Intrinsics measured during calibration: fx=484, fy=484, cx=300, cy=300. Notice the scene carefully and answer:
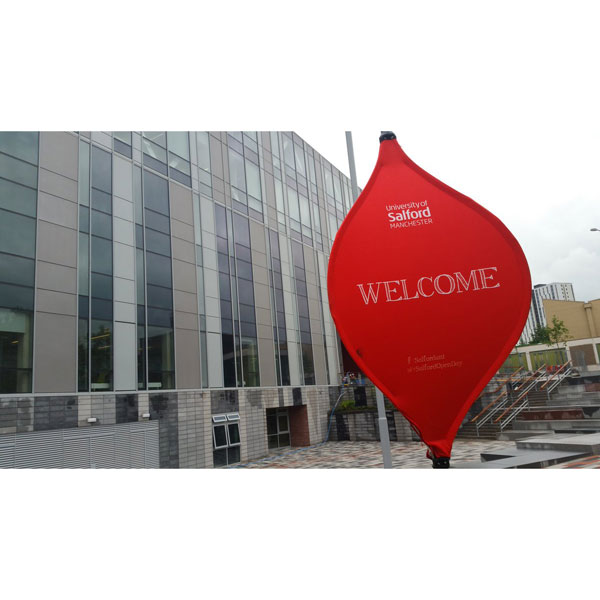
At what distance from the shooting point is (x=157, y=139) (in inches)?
683

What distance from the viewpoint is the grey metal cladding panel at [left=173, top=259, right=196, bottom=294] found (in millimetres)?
16844

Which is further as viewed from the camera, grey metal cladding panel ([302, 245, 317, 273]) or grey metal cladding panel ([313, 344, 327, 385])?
grey metal cladding panel ([302, 245, 317, 273])

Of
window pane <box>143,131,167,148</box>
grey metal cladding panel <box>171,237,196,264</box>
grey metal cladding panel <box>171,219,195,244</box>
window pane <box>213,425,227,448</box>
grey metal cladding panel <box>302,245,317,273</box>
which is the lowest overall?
window pane <box>213,425,227,448</box>

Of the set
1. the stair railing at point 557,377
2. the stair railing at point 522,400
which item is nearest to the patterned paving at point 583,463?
the stair railing at point 522,400

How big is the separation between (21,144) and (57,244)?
276 centimetres

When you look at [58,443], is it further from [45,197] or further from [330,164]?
[330,164]

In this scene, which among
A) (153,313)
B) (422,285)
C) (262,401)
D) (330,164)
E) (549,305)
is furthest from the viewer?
(330,164)

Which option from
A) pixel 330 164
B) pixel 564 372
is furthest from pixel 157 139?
pixel 564 372

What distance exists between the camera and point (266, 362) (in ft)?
68.1

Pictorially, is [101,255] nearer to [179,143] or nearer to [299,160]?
[179,143]

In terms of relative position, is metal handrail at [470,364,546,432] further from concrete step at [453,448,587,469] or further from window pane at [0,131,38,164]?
window pane at [0,131,38,164]

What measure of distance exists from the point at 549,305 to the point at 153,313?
1140 cm

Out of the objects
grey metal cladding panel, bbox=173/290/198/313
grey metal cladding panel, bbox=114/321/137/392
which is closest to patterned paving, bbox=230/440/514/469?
grey metal cladding panel, bbox=114/321/137/392

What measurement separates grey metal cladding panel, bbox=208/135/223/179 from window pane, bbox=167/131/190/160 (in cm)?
133
